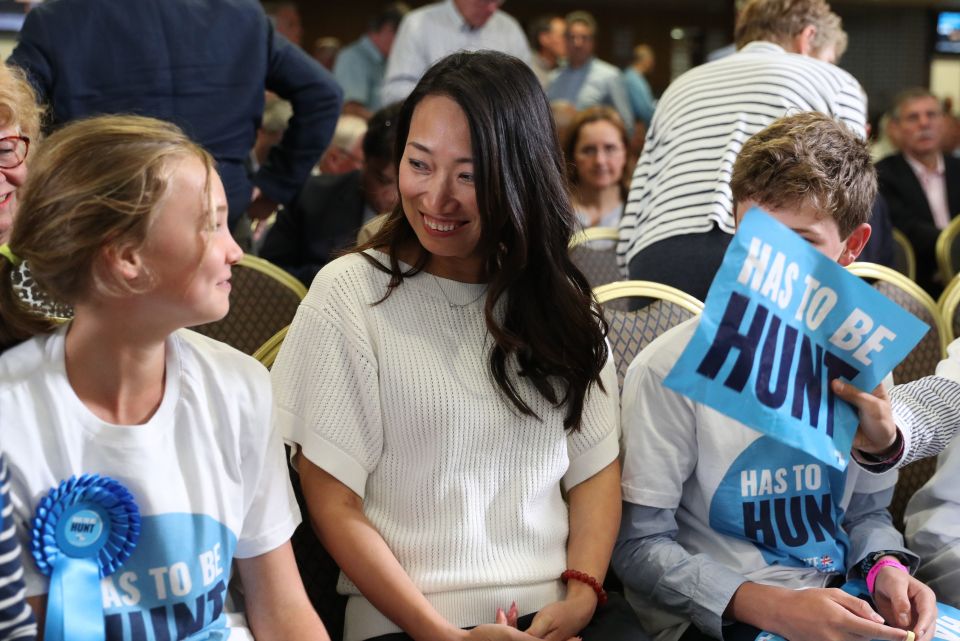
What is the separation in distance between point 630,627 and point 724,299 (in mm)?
536

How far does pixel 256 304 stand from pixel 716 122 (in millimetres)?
1193

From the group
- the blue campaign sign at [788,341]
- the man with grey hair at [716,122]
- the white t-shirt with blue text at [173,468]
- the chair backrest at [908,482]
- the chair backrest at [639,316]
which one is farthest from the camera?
the man with grey hair at [716,122]

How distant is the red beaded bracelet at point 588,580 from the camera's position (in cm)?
168

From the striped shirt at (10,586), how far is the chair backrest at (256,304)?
1.16 m

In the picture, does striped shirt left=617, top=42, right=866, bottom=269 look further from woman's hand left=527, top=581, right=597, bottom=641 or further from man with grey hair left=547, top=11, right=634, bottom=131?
man with grey hair left=547, top=11, right=634, bottom=131

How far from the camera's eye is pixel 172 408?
1.39 m

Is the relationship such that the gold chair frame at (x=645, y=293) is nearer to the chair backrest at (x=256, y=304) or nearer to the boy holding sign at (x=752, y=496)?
the boy holding sign at (x=752, y=496)

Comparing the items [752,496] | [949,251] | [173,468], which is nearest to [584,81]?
[949,251]

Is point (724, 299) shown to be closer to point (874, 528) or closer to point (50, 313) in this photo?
point (874, 528)

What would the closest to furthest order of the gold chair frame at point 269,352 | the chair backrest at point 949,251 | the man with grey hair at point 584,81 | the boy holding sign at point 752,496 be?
1. the boy holding sign at point 752,496
2. the gold chair frame at point 269,352
3. the chair backrest at point 949,251
4. the man with grey hair at point 584,81

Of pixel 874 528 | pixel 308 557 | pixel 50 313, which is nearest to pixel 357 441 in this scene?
pixel 308 557

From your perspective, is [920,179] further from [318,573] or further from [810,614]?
[318,573]

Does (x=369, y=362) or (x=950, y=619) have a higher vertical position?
(x=369, y=362)

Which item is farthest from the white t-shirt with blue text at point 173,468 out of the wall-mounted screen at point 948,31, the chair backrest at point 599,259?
the wall-mounted screen at point 948,31
